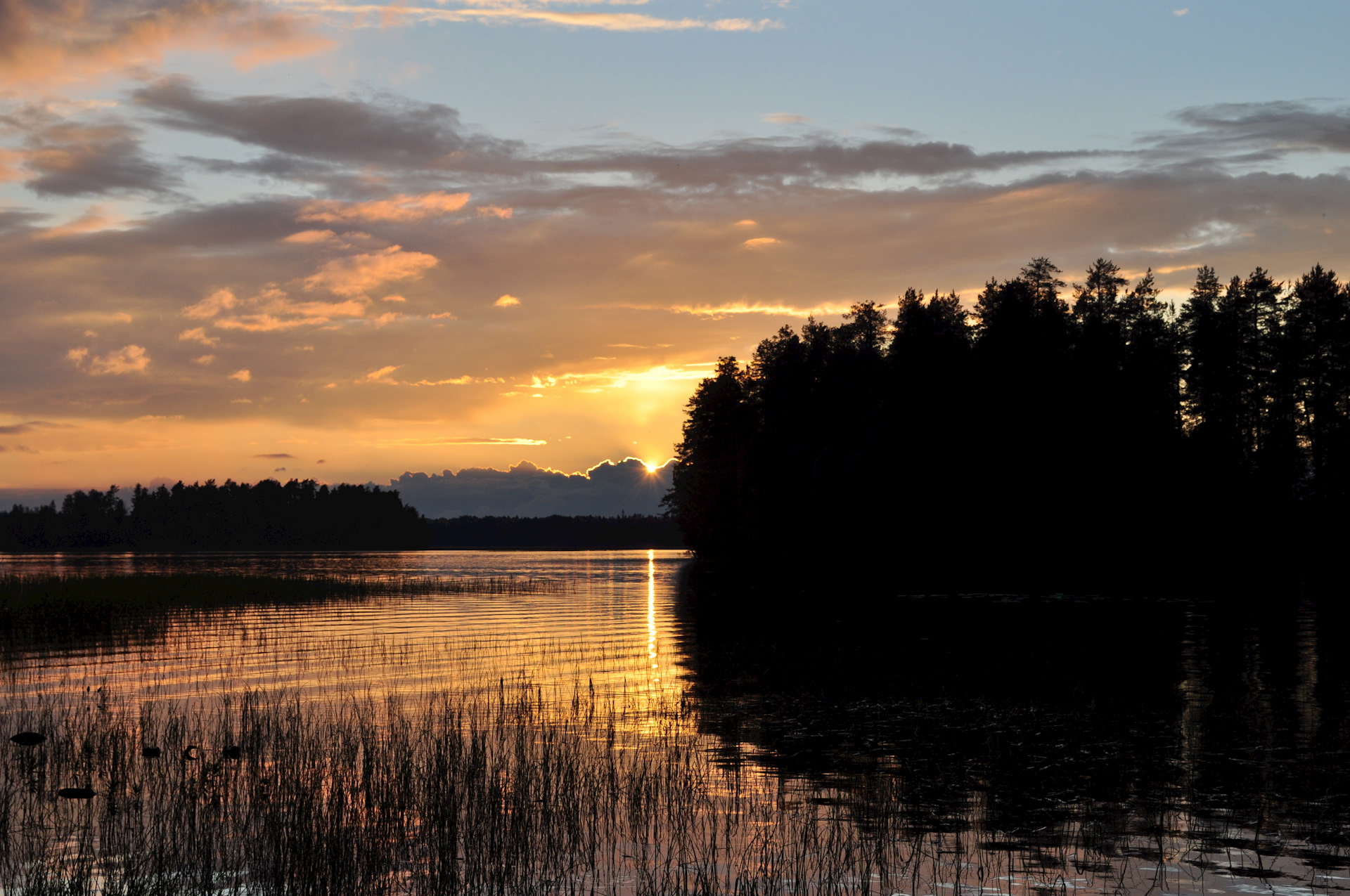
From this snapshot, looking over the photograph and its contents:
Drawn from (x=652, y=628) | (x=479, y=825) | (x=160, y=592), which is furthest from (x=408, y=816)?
(x=160, y=592)

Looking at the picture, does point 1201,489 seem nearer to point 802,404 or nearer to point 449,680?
point 802,404

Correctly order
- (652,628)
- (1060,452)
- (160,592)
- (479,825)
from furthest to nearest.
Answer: (1060,452) → (160,592) → (652,628) → (479,825)

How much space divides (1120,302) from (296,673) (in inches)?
4055

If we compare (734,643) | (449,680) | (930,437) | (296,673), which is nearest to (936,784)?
(449,680)

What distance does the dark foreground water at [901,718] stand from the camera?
13.8 meters

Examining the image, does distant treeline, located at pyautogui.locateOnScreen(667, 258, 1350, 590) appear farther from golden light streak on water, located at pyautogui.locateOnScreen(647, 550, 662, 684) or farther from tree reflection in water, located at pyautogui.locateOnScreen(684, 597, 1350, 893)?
tree reflection in water, located at pyautogui.locateOnScreen(684, 597, 1350, 893)

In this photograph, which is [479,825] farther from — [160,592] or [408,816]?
[160,592]

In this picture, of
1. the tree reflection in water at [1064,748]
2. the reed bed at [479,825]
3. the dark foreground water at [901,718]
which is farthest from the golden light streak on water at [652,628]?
the reed bed at [479,825]

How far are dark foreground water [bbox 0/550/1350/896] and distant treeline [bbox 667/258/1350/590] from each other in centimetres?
2780

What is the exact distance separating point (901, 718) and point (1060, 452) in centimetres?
6880

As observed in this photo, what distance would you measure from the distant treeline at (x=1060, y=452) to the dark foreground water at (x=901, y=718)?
91.2 ft

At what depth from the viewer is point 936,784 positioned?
1816 cm

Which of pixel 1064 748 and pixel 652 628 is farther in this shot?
pixel 652 628

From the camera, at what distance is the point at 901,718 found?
82.2 ft
